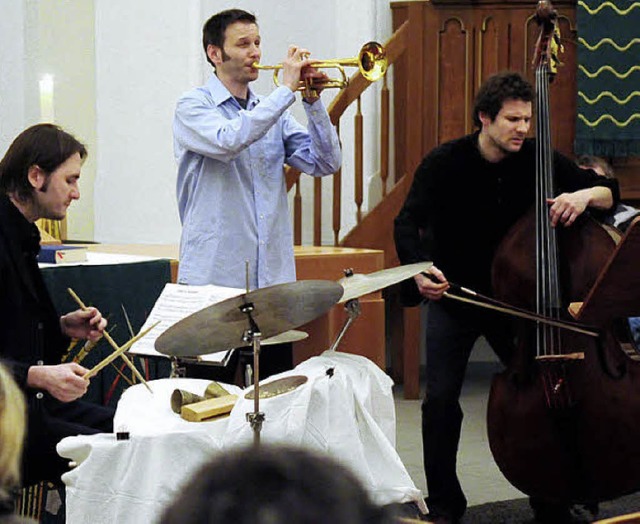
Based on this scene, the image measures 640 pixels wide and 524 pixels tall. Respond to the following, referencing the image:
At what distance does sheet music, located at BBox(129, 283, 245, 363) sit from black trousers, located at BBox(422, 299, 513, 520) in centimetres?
87

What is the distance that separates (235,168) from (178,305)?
0.71 metres

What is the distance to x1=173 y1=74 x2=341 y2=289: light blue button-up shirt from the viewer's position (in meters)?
3.65

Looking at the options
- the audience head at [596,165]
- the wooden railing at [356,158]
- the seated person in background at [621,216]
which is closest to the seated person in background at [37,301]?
the seated person in background at [621,216]

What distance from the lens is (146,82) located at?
6719 millimetres

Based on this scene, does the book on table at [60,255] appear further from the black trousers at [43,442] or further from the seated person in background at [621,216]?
the seated person in background at [621,216]

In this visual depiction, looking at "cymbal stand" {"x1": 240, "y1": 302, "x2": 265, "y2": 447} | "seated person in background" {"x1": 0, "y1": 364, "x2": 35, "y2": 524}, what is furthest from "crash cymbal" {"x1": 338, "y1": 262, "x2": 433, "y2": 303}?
"seated person in background" {"x1": 0, "y1": 364, "x2": 35, "y2": 524}

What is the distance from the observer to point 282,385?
2.77 meters

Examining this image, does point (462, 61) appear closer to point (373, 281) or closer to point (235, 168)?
point (235, 168)

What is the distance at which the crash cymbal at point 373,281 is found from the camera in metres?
2.94

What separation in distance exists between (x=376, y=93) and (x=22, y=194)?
4.01m

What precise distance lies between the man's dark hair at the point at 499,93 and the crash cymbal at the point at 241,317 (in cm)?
125

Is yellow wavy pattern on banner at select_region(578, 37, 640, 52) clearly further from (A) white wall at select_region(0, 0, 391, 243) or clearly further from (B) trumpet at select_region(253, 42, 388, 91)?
(B) trumpet at select_region(253, 42, 388, 91)

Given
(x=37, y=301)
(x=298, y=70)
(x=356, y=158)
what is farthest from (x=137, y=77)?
(x=37, y=301)

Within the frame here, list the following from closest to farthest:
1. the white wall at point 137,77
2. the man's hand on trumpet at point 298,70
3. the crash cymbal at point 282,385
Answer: the crash cymbal at point 282,385 → the man's hand on trumpet at point 298,70 → the white wall at point 137,77
